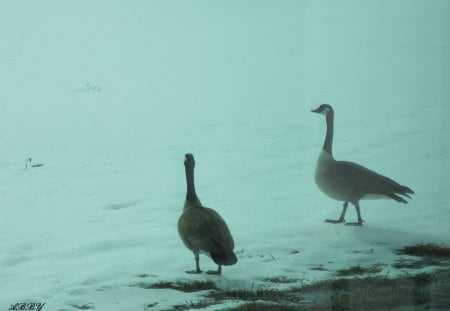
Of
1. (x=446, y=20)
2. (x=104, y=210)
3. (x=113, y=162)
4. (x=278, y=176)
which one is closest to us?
(x=104, y=210)

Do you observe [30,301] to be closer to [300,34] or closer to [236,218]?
[236,218]

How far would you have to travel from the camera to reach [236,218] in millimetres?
8758

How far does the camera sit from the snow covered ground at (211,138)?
22.5ft

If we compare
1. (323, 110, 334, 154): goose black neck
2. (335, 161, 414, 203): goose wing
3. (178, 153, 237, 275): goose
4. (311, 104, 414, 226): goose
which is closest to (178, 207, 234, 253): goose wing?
(178, 153, 237, 275): goose

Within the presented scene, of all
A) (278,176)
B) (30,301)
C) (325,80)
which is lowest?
(30,301)

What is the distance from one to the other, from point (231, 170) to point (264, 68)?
12.3m

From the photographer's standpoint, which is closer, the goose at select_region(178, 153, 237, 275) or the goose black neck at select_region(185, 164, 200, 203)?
the goose at select_region(178, 153, 237, 275)

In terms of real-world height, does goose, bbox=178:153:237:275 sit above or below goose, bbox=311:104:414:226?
below

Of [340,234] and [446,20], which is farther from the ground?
[446,20]

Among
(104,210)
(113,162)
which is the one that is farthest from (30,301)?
(113,162)

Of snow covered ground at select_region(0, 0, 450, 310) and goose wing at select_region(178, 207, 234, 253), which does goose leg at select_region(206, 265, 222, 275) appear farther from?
goose wing at select_region(178, 207, 234, 253)

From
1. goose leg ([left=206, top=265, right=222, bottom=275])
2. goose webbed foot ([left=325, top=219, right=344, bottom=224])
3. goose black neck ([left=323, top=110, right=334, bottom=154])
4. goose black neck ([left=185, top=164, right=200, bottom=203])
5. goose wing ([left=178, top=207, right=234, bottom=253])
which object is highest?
goose black neck ([left=323, top=110, right=334, bottom=154])

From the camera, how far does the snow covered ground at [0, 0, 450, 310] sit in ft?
22.5

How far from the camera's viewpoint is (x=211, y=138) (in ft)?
49.1
